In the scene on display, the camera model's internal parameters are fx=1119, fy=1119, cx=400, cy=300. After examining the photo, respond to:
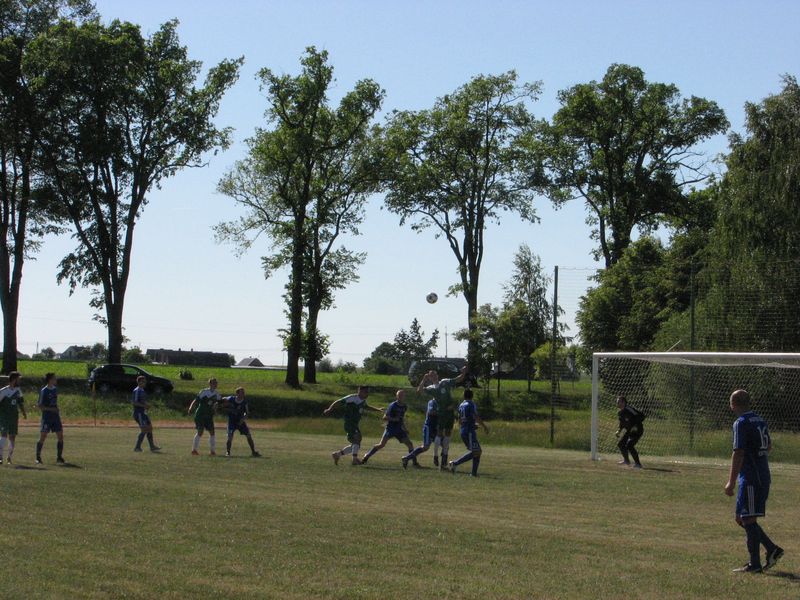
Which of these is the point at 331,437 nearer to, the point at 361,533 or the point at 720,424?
the point at 720,424

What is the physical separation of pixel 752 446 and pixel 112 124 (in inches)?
1829

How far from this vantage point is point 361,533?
43.3 feet

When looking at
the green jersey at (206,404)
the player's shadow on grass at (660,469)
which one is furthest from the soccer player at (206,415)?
the player's shadow on grass at (660,469)

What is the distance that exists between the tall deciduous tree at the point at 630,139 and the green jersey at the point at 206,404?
37.0 meters

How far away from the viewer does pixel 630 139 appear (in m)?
61.2

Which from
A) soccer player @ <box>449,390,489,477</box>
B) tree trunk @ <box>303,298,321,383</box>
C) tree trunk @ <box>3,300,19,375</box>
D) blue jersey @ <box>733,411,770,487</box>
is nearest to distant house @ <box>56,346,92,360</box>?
tree trunk @ <box>303,298,321,383</box>

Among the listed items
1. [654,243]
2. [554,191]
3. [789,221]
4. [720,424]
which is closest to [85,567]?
[720,424]

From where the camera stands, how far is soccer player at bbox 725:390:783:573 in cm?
1129

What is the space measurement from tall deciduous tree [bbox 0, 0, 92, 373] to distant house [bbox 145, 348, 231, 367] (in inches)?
2767

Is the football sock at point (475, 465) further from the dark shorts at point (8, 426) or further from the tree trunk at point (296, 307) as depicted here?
the tree trunk at point (296, 307)

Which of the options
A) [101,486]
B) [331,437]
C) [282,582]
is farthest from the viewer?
[331,437]

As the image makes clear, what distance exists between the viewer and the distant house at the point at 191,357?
415 feet

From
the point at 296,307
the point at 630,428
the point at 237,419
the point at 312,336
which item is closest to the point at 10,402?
the point at 237,419

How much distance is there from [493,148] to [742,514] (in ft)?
180
